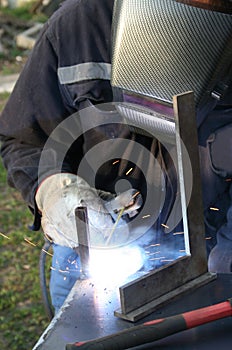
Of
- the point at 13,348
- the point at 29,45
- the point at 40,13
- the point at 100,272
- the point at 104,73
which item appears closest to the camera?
the point at 100,272

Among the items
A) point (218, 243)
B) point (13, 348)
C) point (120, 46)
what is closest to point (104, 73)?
point (120, 46)

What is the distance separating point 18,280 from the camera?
12.8 ft

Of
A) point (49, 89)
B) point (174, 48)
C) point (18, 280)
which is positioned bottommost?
point (18, 280)

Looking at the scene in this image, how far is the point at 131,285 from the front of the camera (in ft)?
5.52

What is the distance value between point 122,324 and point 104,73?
89 centimetres

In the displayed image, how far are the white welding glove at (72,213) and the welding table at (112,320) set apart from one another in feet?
0.74

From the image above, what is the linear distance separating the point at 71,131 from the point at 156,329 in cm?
100

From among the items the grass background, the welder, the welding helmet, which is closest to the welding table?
the welder

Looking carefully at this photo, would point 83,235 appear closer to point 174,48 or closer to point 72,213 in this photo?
point 72,213

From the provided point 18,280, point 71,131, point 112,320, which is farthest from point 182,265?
point 18,280

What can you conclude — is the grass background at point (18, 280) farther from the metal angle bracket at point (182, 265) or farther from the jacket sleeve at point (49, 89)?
the metal angle bracket at point (182, 265)

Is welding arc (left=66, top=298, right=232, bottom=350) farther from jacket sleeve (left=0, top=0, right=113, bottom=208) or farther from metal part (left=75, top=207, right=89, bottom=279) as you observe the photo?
jacket sleeve (left=0, top=0, right=113, bottom=208)

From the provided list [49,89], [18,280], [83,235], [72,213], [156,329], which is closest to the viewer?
[156,329]

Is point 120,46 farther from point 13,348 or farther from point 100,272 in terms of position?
point 13,348
